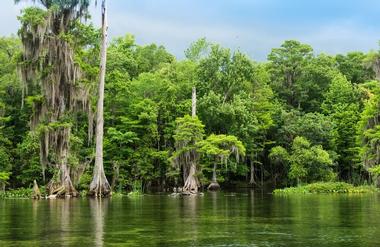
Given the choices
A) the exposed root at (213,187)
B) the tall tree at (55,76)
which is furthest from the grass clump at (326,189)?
the tall tree at (55,76)

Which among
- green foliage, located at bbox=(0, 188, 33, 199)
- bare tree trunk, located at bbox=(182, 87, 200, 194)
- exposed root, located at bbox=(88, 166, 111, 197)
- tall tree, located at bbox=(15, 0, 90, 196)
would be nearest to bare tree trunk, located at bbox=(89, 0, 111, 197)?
exposed root, located at bbox=(88, 166, 111, 197)

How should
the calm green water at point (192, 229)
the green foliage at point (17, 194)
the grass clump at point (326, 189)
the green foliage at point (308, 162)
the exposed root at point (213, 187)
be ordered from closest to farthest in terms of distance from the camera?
1. the calm green water at point (192, 229)
2. the green foliage at point (17, 194)
3. the grass clump at point (326, 189)
4. the green foliage at point (308, 162)
5. the exposed root at point (213, 187)

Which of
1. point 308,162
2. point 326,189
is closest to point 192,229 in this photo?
point 326,189

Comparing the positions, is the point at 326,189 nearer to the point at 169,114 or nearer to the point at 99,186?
the point at 169,114

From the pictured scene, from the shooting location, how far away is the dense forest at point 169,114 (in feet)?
135

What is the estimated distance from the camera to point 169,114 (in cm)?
5681

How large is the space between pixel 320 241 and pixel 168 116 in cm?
4326

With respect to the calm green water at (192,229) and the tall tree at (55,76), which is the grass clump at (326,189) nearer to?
the tall tree at (55,76)

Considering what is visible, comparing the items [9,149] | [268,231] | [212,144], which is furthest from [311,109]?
[268,231]

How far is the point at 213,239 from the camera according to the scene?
47.1 ft

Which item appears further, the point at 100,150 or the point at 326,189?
the point at 326,189

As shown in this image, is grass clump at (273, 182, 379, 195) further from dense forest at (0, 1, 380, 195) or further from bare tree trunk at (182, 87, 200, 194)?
bare tree trunk at (182, 87, 200, 194)

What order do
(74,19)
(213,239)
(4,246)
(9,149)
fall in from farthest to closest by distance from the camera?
(9,149) → (74,19) → (213,239) → (4,246)

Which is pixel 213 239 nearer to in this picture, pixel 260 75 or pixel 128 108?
pixel 128 108
